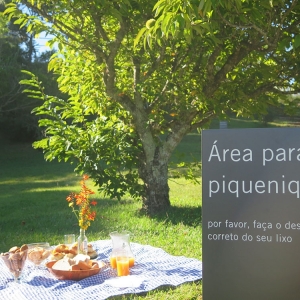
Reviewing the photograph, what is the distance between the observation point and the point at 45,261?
421 cm

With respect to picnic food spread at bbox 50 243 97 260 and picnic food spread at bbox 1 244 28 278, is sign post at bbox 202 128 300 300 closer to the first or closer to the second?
picnic food spread at bbox 1 244 28 278

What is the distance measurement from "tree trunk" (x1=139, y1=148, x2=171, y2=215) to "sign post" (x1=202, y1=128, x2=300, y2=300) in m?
4.54

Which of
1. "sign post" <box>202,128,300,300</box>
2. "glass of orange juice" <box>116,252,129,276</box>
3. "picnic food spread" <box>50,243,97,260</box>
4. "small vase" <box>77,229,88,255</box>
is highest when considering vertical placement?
"sign post" <box>202,128,300,300</box>

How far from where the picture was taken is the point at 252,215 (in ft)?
8.34

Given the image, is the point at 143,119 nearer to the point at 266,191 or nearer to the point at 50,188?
the point at 266,191

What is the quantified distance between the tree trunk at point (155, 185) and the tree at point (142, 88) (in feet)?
0.05

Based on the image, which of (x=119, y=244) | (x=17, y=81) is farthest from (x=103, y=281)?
(x=17, y=81)

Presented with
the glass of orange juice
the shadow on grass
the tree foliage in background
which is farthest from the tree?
the tree foliage in background

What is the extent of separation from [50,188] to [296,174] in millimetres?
10457

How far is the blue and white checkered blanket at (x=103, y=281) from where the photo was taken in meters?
3.67

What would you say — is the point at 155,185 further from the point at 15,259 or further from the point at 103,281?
the point at 15,259

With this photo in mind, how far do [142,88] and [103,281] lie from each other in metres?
2.85

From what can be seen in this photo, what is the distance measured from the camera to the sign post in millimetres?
2504

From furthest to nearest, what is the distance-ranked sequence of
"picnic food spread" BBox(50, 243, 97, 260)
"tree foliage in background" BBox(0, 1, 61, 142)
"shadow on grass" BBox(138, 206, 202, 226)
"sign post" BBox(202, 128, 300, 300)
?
"tree foliage in background" BBox(0, 1, 61, 142)
"shadow on grass" BBox(138, 206, 202, 226)
"picnic food spread" BBox(50, 243, 97, 260)
"sign post" BBox(202, 128, 300, 300)
